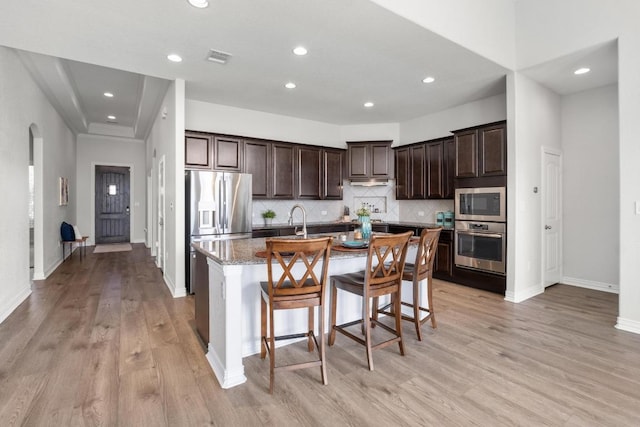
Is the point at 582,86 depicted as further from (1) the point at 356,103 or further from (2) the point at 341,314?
(2) the point at 341,314

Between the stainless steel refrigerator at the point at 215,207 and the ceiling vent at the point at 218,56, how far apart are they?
1436 mm

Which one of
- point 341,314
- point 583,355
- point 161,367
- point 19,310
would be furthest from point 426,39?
point 19,310

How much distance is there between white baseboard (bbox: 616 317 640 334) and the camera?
307 centimetres

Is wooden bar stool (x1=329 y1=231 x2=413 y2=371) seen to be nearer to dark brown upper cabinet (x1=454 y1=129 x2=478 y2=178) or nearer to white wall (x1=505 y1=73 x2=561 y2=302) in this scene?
white wall (x1=505 y1=73 x2=561 y2=302)

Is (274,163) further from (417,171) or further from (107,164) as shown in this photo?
(107,164)

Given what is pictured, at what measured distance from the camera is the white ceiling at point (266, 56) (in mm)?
2707

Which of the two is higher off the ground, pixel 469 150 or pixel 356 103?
pixel 356 103

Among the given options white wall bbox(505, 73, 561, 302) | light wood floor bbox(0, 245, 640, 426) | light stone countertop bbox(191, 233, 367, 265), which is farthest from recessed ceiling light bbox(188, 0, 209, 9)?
white wall bbox(505, 73, 561, 302)

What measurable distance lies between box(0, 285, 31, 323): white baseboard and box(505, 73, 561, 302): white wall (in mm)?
5704

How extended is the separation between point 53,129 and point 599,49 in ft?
26.5

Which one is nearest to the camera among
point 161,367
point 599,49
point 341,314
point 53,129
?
point 161,367

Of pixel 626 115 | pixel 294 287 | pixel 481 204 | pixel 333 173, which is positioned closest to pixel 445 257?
pixel 481 204

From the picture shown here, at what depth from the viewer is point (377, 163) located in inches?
242

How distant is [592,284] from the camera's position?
4.62 metres
